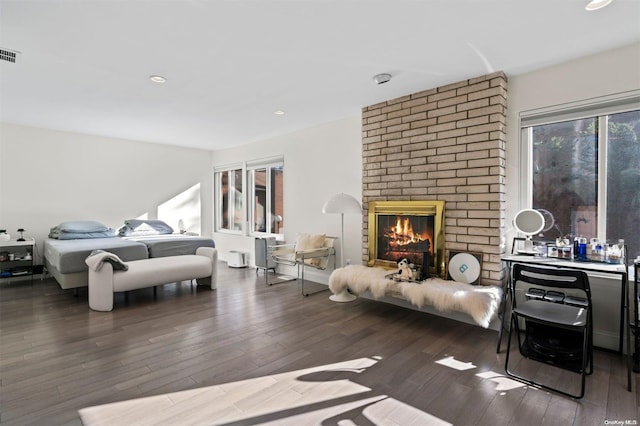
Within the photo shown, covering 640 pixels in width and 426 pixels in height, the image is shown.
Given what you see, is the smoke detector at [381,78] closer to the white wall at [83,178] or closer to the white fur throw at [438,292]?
the white fur throw at [438,292]

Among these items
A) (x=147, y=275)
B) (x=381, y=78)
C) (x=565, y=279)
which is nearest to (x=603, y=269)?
(x=565, y=279)

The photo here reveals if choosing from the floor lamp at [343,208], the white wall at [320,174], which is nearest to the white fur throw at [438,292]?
the floor lamp at [343,208]

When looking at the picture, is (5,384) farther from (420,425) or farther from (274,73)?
(274,73)

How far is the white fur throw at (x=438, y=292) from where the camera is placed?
2832 millimetres

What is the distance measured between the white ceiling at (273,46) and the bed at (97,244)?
6.04ft

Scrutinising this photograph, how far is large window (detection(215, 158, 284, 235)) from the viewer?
6.05 m

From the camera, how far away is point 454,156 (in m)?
3.46

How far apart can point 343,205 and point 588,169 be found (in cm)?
244

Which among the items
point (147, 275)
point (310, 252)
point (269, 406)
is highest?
point (310, 252)

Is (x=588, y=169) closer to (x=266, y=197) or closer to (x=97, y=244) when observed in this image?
(x=266, y=197)

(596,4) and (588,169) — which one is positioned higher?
(596,4)

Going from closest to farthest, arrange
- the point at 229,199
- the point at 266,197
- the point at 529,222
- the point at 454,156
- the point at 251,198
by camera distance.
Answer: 1. the point at 529,222
2. the point at 454,156
3. the point at 266,197
4. the point at 251,198
5. the point at 229,199

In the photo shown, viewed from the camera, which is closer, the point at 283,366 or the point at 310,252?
the point at 283,366

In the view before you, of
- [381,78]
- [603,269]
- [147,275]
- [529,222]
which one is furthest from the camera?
[147,275]
